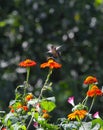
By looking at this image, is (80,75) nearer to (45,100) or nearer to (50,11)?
(50,11)

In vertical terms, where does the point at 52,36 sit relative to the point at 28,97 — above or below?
above

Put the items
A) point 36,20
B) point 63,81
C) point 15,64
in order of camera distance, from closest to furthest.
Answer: point 63,81, point 15,64, point 36,20

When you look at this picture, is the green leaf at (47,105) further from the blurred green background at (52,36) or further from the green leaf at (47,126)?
the blurred green background at (52,36)

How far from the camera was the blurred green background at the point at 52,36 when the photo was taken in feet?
14.8

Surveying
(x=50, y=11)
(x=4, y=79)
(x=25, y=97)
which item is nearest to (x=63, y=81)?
(x=4, y=79)

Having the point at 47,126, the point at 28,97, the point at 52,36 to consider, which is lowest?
the point at 47,126

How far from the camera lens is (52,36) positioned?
473 cm

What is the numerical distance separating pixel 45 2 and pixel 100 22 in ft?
1.54

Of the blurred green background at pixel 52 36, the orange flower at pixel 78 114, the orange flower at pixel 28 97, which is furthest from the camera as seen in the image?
the blurred green background at pixel 52 36

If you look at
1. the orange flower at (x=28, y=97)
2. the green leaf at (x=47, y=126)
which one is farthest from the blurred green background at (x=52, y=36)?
the green leaf at (x=47, y=126)

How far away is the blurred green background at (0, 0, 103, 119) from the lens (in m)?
4.52

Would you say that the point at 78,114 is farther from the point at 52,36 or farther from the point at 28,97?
the point at 52,36

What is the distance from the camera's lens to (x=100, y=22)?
4852 millimetres

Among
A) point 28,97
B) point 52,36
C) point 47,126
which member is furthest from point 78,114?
point 52,36
